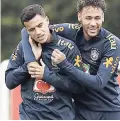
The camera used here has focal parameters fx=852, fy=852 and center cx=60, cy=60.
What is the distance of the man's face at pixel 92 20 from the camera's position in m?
5.60

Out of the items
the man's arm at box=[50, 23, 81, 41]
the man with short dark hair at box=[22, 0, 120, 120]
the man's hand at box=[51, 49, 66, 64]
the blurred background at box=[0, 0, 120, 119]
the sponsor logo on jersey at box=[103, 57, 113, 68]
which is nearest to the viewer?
the man's hand at box=[51, 49, 66, 64]

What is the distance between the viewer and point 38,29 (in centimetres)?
547

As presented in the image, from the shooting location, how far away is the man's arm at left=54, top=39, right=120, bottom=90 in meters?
5.42

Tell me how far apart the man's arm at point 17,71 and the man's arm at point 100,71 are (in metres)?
0.27

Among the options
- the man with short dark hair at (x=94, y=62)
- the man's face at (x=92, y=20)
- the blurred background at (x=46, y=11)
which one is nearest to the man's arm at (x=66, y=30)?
the man with short dark hair at (x=94, y=62)

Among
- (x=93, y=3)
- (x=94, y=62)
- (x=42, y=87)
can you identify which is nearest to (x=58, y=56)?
(x=42, y=87)

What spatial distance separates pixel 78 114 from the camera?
19.2 ft

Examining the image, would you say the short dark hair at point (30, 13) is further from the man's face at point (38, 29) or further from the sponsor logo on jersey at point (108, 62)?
the sponsor logo on jersey at point (108, 62)

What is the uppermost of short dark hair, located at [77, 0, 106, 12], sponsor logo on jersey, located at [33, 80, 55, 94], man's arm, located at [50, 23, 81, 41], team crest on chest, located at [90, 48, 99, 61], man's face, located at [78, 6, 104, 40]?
short dark hair, located at [77, 0, 106, 12]

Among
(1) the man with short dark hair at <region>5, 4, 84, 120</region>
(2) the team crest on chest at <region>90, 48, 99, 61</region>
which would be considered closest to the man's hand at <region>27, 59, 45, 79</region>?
(1) the man with short dark hair at <region>5, 4, 84, 120</region>

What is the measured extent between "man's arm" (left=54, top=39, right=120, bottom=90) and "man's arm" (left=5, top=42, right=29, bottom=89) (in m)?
0.27

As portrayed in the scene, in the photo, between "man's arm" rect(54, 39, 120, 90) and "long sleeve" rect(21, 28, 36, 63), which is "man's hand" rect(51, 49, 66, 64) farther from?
"long sleeve" rect(21, 28, 36, 63)

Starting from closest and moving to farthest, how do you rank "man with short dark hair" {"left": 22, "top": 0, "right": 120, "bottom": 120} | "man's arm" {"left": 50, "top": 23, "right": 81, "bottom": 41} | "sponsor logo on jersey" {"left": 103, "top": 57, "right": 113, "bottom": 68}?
"man with short dark hair" {"left": 22, "top": 0, "right": 120, "bottom": 120}
"sponsor logo on jersey" {"left": 103, "top": 57, "right": 113, "bottom": 68}
"man's arm" {"left": 50, "top": 23, "right": 81, "bottom": 41}

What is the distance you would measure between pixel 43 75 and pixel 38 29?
0.30 meters
